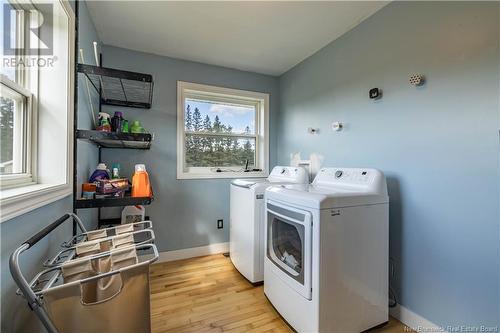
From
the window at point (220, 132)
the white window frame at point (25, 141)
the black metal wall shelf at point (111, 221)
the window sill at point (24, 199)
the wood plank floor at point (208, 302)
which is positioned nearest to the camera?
the window sill at point (24, 199)

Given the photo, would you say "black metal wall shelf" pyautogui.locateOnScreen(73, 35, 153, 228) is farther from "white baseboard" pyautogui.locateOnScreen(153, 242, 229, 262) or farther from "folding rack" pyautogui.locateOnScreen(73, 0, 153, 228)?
"white baseboard" pyautogui.locateOnScreen(153, 242, 229, 262)

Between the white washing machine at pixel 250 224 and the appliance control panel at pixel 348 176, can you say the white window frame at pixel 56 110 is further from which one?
the appliance control panel at pixel 348 176

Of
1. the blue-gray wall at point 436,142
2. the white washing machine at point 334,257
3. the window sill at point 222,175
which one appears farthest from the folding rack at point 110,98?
the blue-gray wall at point 436,142

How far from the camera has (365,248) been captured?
1.45m

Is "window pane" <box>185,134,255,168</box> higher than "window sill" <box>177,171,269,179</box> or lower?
higher

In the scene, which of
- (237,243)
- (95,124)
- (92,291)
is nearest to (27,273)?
(92,291)

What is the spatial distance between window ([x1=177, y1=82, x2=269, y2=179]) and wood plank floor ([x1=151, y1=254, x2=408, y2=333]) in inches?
40.7

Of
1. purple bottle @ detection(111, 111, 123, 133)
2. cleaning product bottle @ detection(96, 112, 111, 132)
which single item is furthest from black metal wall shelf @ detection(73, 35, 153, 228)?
purple bottle @ detection(111, 111, 123, 133)

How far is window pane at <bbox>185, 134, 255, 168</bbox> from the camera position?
275 centimetres

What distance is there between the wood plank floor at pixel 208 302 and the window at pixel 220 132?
40.7 inches

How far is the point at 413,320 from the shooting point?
1526mm

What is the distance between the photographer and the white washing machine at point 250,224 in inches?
78.7

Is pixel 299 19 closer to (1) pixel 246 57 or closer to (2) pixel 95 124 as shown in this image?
(1) pixel 246 57

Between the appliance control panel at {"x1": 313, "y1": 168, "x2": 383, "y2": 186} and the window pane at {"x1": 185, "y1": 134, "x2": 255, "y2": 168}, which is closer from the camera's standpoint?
the appliance control panel at {"x1": 313, "y1": 168, "x2": 383, "y2": 186}
